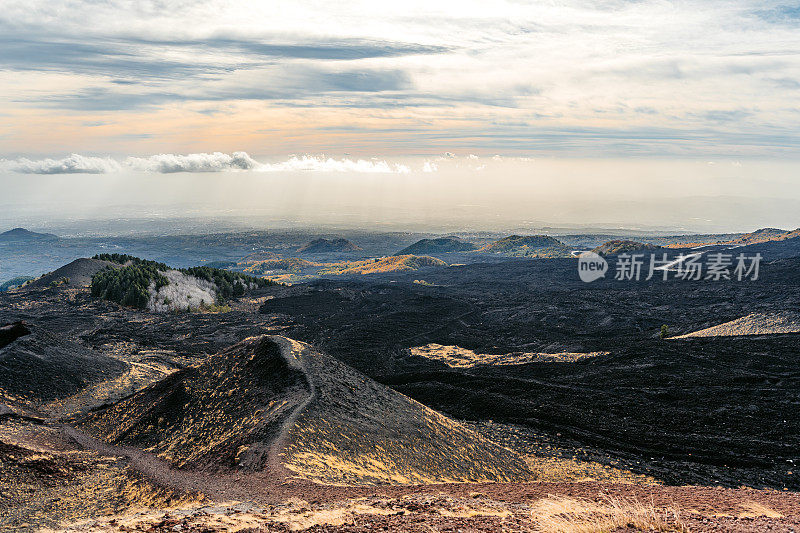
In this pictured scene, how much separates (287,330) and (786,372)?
50.1 meters

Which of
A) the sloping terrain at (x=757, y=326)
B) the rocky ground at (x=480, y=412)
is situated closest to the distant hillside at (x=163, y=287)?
the rocky ground at (x=480, y=412)

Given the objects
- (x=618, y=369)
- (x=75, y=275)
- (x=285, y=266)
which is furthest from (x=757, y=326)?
(x=285, y=266)

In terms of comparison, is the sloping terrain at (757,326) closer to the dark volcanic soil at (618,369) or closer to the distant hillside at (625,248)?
the dark volcanic soil at (618,369)

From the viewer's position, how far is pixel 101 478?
19.2 meters

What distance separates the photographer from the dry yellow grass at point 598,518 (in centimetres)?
1048

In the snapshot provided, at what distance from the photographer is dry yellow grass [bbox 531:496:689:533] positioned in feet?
34.4

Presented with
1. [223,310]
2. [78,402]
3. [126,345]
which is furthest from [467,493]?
[223,310]

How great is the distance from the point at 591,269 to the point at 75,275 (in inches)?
4119

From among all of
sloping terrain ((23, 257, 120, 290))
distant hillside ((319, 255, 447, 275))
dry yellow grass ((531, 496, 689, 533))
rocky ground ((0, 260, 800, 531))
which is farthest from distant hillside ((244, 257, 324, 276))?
dry yellow grass ((531, 496, 689, 533))

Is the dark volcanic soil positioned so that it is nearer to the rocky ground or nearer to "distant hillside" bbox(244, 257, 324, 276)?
the rocky ground

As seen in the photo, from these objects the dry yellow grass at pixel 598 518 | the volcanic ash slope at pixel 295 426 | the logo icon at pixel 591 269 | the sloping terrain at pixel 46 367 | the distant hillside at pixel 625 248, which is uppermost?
the distant hillside at pixel 625 248

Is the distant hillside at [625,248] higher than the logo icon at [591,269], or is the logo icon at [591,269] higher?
the distant hillside at [625,248]

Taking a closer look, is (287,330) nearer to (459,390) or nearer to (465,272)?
(459,390)

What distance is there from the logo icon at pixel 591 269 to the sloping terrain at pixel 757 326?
52.5m
